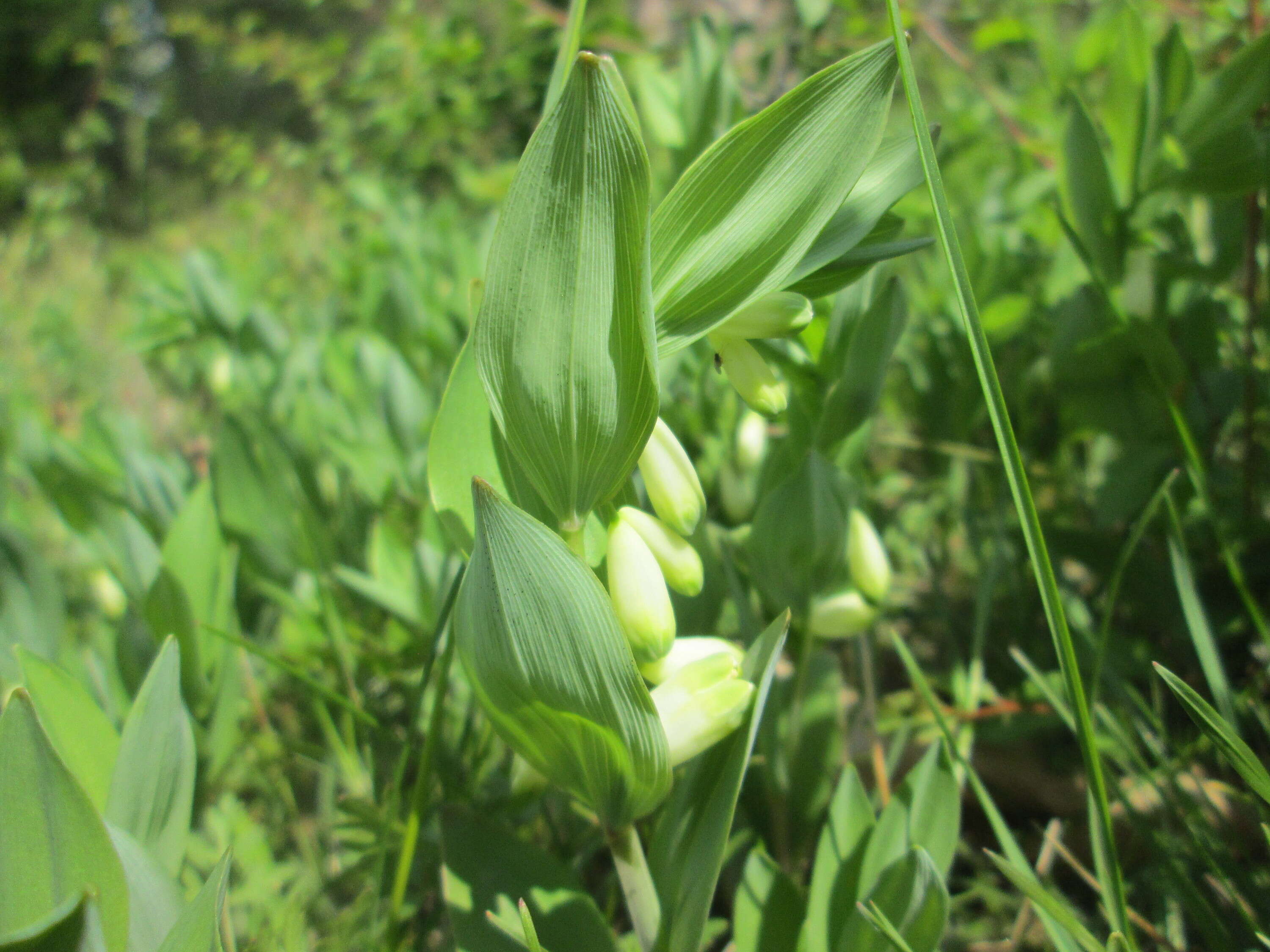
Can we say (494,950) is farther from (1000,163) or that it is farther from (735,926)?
(1000,163)

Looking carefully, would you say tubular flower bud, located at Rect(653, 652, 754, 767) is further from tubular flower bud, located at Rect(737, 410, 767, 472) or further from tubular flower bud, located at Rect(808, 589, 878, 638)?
tubular flower bud, located at Rect(737, 410, 767, 472)

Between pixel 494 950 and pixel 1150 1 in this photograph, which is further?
pixel 1150 1

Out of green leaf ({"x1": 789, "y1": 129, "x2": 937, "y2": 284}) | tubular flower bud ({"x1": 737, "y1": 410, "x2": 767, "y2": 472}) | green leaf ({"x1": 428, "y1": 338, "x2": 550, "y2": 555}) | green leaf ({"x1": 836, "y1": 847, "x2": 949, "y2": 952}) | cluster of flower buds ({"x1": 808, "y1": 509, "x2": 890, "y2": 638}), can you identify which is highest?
green leaf ({"x1": 789, "y1": 129, "x2": 937, "y2": 284})

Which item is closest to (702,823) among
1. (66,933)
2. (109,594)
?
(66,933)

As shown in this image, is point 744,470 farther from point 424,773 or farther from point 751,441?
point 424,773

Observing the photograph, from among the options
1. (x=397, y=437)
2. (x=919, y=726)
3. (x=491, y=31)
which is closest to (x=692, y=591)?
(x=919, y=726)

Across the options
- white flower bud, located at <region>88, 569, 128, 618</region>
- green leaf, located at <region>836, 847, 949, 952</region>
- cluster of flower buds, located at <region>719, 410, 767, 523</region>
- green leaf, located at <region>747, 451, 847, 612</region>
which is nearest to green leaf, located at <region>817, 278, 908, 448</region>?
green leaf, located at <region>747, 451, 847, 612</region>
